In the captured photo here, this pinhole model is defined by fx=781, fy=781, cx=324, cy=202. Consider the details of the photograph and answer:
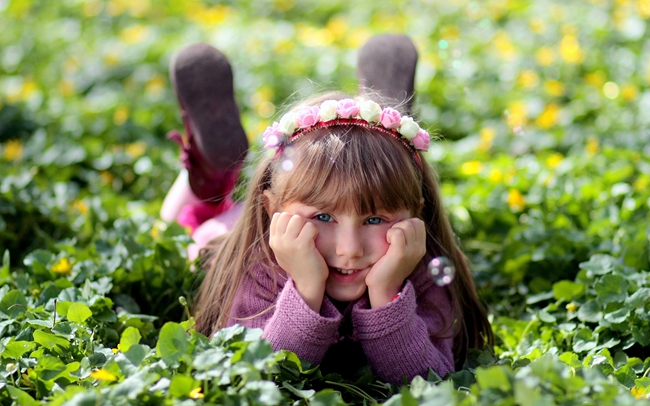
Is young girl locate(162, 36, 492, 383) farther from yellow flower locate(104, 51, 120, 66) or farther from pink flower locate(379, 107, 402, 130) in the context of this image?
yellow flower locate(104, 51, 120, 66)

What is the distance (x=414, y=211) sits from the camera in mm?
1822

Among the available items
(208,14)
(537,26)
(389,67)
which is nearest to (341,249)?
(389,67)

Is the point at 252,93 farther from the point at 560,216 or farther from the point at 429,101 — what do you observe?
the point at 560,216

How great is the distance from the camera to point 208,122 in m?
2.51

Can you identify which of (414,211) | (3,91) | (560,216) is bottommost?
(560,216)

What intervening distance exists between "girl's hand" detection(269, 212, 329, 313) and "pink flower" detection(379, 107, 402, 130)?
0.99 ft

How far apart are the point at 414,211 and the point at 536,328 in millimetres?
583

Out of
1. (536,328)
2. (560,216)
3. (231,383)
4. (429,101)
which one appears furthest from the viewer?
(429,101)

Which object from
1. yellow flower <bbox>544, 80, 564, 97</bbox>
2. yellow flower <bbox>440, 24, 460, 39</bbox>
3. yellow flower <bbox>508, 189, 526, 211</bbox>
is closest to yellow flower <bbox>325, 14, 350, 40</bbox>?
yellow flower <bbox>440, 24, 460, 39</bbox>

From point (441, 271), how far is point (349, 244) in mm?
353

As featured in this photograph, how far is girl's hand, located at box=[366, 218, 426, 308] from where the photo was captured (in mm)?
1680

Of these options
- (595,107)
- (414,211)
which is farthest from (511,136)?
(414,211)

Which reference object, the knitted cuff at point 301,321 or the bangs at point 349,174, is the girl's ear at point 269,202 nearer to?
the bangs at point 349,174

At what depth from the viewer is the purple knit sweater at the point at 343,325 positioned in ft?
5.48
